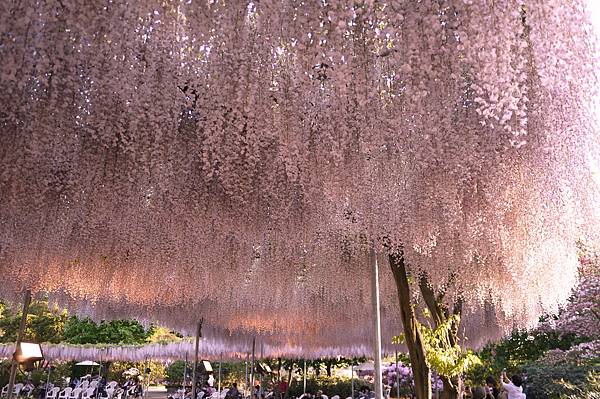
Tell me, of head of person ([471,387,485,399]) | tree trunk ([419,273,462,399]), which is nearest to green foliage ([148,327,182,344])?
head of person ([471,387,485,399])

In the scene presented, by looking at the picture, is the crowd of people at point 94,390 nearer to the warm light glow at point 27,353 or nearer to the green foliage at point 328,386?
the green foliage at point 328,386

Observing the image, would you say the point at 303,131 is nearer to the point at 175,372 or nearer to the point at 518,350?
the point at 518,350

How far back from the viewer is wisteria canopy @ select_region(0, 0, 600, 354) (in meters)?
2.23

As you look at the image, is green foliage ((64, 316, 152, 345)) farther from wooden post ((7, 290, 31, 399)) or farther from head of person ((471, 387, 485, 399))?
head of person ((471, 387, 485, 399))

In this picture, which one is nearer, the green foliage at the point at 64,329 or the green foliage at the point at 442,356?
the green foliage at the point at 442,356

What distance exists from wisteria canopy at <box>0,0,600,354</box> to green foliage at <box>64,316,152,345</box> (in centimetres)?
1323

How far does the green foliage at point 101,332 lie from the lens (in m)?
18.1

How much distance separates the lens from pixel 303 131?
9.27ft

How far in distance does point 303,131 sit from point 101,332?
1774cm

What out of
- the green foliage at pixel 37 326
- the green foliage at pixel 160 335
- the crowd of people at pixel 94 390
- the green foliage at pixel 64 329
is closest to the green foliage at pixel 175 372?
the green foliage at pixel 160 335

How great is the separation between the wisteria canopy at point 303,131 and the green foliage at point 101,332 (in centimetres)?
1323

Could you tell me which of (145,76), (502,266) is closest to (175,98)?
(145,76)

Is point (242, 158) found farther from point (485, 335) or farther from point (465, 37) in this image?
point (485, 335)

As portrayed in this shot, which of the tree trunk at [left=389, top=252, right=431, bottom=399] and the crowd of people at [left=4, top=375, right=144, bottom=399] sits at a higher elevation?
the tree trunk at [left=389, top=252, right=431, bottom=399]
